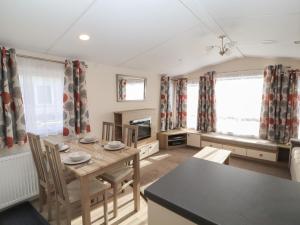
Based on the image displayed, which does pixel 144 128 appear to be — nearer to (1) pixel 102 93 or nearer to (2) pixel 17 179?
(1) pixel 102 93

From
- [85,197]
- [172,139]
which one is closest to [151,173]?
[172,139]

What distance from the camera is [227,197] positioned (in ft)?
Answer: 2.56

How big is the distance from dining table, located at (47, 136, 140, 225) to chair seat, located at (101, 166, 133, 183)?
0.12 m

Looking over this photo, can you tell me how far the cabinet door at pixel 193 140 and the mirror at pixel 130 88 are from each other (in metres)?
1.75

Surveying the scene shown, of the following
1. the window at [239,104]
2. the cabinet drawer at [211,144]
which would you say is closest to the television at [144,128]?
the cabinet drawer at [211,144]

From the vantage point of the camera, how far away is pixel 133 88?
400cm

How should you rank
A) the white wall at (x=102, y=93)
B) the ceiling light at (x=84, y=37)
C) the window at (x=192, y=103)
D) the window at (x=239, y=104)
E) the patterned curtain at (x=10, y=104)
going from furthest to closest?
the window at (x=192, y=103) < the window at (x=239, y=104) < the white wall at (x=102, y=93) < the ceiling light at (x=84, y=37) < the patterned curtain at (x=10, y=104)

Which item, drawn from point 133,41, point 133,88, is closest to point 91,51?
point 133,41

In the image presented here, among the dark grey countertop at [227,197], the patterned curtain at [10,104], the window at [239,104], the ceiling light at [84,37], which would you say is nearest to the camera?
the dark grey countertop at [227,197]

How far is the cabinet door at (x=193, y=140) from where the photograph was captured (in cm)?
470

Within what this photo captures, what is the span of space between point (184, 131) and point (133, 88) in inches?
80.0

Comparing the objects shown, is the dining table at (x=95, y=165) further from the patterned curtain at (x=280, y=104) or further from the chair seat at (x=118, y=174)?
the patterned curtain at (x=280, y=104)

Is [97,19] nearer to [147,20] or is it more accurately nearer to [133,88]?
[147,20]

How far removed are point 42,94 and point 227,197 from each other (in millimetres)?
2711
